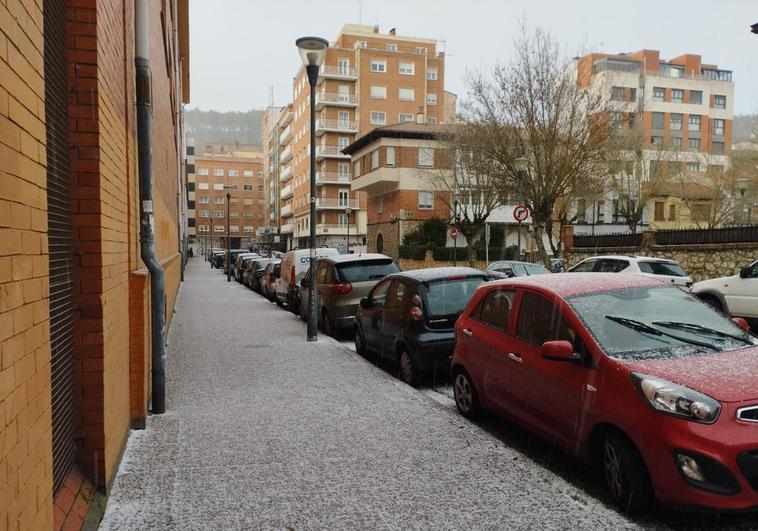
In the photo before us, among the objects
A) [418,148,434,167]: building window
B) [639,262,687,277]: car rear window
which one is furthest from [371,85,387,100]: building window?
[639,262,687,277]: car rear window

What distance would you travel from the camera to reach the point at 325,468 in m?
4.66

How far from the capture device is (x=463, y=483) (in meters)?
4.37

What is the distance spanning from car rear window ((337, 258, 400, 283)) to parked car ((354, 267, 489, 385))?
3609 millimetres

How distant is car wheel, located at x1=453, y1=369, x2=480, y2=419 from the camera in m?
6.15

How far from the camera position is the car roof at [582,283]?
5176 mm

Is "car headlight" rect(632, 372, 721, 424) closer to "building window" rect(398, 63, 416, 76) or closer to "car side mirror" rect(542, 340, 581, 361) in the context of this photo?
"car side mirror" rect(542, 340, 581, 361)

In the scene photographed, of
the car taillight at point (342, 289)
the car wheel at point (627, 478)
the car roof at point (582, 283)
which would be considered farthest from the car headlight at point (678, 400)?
the car taillight at point (342, 289)

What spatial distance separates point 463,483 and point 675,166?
44.4 metres

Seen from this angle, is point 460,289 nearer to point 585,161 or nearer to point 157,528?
point 157,528

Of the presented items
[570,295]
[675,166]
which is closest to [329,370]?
[570,295]

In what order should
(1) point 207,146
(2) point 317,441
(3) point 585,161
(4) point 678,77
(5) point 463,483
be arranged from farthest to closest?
1. (1) point 207,146
2. (4) point 678,77
3. (3) point 585,161
4. (2) point 317,441
5. (5) point 463,483

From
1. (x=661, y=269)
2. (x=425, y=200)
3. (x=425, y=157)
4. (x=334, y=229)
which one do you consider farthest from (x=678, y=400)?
(x=334, y=229)

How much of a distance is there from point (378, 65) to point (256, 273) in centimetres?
4738

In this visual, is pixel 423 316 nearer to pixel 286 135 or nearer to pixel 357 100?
pixel 357 100
